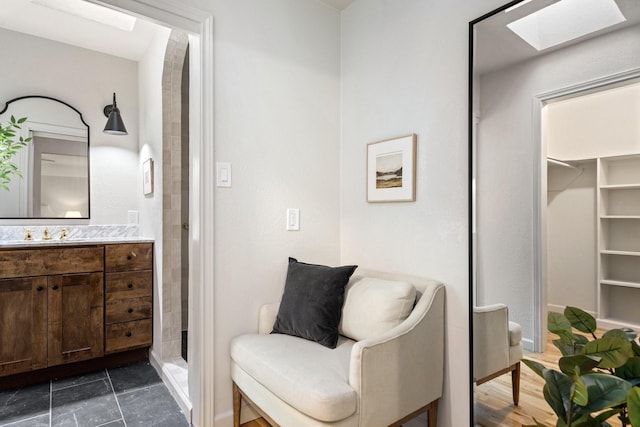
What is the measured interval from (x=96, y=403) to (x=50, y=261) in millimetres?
996

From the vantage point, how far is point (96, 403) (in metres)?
2.15

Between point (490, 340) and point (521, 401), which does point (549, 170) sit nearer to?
point (490, 340)

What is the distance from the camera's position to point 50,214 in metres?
2.93

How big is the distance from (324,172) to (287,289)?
830 millimetres

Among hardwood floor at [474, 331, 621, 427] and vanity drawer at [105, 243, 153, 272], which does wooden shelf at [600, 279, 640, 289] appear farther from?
vanity drawer at [105, 243, 153, 272]

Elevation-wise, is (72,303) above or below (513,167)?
below

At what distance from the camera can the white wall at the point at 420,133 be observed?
1.68 meters

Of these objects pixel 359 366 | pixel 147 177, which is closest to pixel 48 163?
pixel 147 177

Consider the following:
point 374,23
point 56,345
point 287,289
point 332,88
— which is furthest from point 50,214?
point 374,23

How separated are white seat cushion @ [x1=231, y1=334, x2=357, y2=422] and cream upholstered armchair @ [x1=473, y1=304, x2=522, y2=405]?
60cm

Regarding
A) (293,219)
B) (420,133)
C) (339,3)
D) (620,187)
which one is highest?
(339,3)

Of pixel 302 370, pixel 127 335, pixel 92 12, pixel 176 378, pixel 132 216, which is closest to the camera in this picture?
pixel 302 370

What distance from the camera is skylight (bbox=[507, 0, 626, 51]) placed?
4.09 feet

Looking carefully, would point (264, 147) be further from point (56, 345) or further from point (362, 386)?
point (56, 345)
